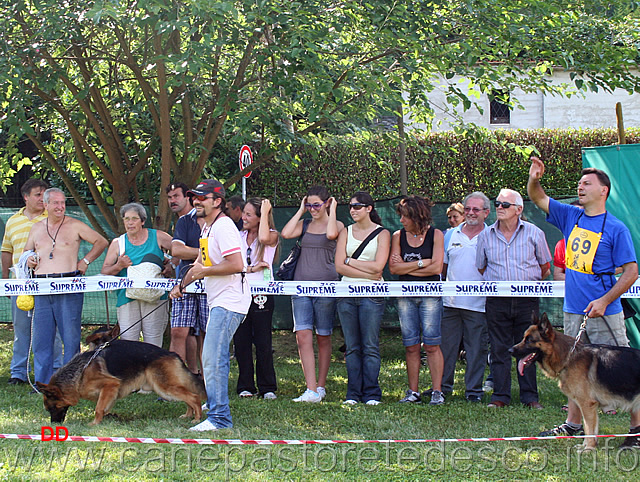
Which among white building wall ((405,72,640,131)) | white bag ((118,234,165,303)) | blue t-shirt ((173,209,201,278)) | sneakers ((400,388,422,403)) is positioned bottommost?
sneakers ((400,388,422,403))

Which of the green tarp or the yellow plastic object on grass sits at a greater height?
the green tarp

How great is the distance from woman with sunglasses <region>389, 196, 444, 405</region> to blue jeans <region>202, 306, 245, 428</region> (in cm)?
200

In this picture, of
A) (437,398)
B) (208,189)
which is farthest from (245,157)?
(437,398)

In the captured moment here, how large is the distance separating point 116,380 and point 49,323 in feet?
5.73

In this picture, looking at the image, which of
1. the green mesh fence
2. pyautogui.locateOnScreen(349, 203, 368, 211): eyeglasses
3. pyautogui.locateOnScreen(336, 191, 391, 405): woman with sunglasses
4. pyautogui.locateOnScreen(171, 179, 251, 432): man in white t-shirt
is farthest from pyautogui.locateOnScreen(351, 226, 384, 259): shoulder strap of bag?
the green mesh fence

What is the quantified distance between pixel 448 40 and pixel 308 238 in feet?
10.6

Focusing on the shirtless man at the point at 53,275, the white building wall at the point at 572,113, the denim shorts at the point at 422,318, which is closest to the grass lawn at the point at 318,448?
the shirtless man at the point at 53,275

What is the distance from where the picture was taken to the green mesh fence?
9.88 m

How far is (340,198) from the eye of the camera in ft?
45.3

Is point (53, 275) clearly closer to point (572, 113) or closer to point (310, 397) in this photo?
→ point (310, 397)

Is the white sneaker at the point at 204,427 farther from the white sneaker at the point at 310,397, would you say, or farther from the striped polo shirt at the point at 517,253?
the striped polo shirt at the point at 517,253

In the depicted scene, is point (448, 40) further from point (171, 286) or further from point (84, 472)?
point (84, 472)

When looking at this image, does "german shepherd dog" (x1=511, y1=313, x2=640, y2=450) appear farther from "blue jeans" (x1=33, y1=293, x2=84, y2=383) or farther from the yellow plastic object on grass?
the yellow plastic object on grass

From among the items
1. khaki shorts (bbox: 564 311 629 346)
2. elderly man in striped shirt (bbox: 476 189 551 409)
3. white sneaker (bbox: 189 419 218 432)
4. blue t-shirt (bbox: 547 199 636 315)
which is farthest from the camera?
elderly man in striped shirt (bbox: 476 189 551 409)
